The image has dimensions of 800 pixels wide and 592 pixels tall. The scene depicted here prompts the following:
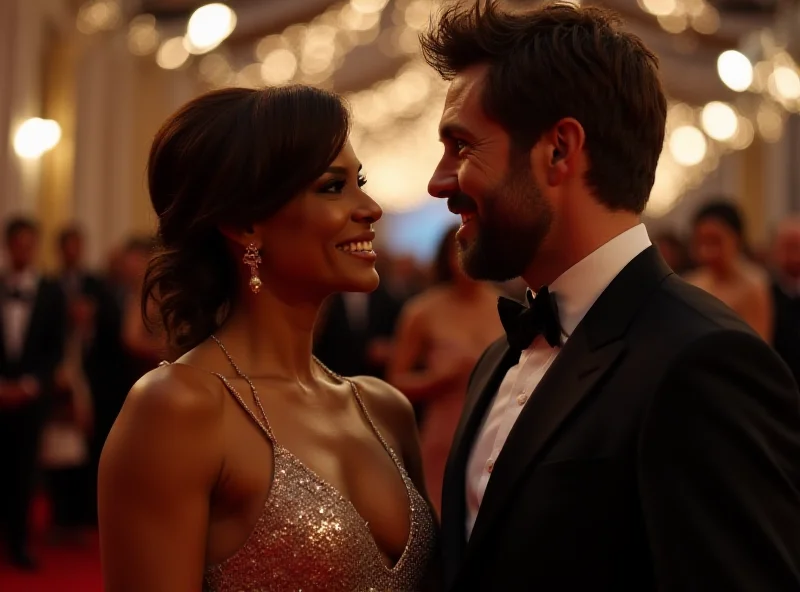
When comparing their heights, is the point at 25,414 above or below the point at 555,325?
below

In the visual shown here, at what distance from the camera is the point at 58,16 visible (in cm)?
995

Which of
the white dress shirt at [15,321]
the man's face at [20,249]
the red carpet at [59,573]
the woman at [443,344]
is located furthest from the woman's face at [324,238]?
the man's face at [20,249]

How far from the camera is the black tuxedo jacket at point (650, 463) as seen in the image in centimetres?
169

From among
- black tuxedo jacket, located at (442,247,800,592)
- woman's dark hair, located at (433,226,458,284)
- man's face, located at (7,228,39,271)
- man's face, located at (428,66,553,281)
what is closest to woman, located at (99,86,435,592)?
man's face, located at (428,66,553,281)

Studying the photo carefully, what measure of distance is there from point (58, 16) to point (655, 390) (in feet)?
30.5

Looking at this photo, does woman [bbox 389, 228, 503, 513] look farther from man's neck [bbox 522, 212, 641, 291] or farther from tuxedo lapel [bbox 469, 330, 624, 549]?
tuxedo lapel [bbox 469, 330, 624, 549]

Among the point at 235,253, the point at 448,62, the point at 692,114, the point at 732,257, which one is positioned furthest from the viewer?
the point at 692,114

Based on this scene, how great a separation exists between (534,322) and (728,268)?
3.41 metres

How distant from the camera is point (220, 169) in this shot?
2.29 meters

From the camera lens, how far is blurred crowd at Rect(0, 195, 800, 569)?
15.6 feet

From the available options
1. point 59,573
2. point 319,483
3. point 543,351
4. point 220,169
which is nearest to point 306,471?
point 319,483

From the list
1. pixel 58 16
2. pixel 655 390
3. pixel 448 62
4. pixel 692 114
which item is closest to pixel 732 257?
pixel 448 62

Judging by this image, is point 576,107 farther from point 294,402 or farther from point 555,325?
point 294,402

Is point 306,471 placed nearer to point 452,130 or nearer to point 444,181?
point 444,181
